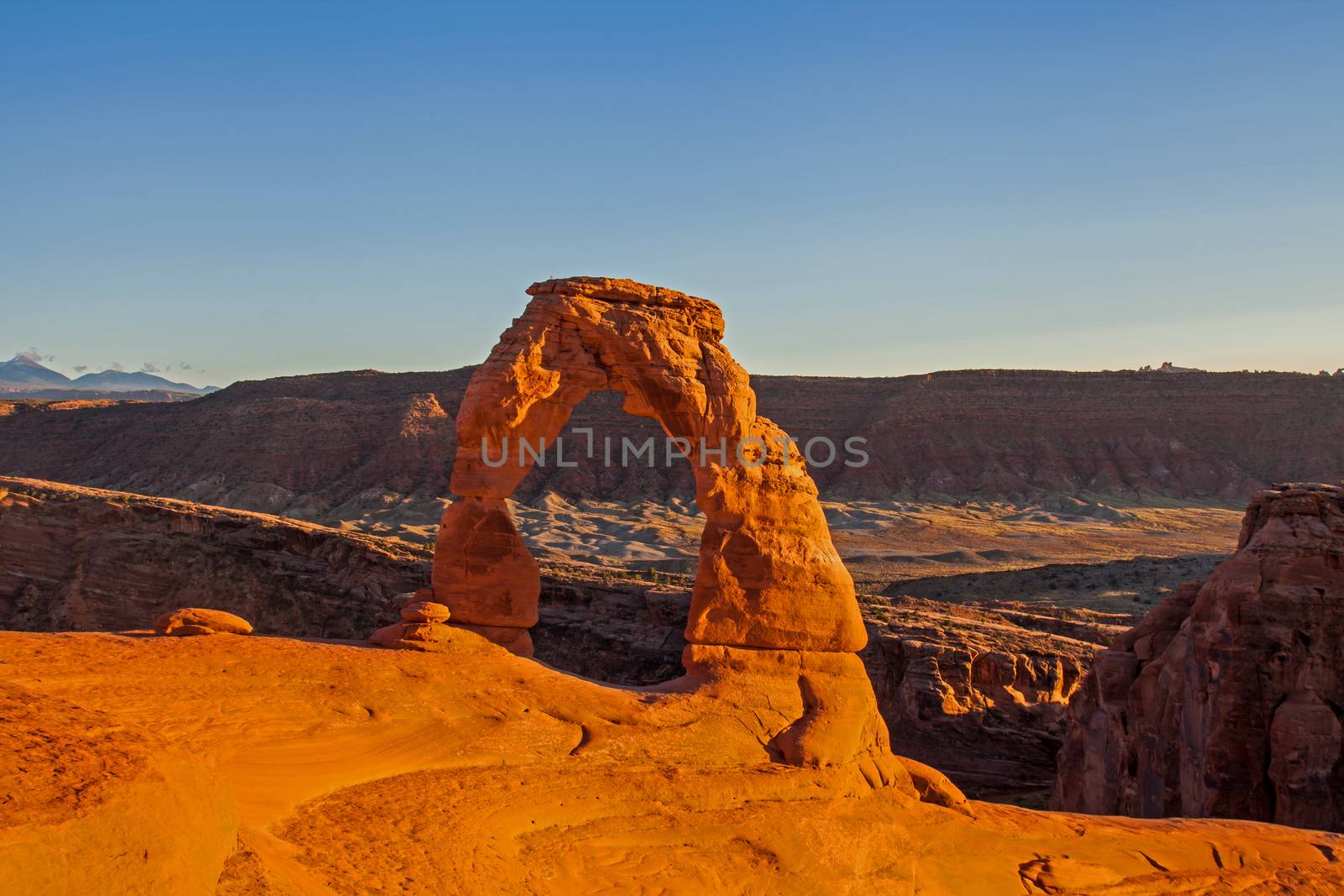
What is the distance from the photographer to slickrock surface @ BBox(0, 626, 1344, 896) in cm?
670

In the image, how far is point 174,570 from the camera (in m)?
29.4

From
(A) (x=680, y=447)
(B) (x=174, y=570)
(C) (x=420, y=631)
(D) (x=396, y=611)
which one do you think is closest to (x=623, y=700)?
(C) (x=420, y=631)

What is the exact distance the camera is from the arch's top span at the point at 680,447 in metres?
14.3

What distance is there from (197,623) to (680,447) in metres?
6.10

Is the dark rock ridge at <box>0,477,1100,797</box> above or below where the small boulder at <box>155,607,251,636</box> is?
below

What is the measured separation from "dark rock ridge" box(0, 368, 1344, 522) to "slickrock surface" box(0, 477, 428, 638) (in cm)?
4518

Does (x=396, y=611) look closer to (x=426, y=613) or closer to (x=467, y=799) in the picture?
(x=426, y=613)

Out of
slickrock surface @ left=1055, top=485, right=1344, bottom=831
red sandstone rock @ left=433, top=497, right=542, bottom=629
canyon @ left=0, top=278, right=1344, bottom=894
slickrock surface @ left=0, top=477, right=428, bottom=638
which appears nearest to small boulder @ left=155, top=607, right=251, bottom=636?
canyon @ left=0, top=278, right=1344, bottom=894

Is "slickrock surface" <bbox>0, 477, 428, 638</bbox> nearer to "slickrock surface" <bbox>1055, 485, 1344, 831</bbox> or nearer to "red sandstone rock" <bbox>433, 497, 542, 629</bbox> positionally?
"red sandstone rock" <bbox>433, 497, 542, 629</bbox>

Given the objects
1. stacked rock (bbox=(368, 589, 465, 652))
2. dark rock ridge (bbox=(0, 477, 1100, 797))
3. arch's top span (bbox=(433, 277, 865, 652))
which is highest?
arch's top span (bbox=(433, 277, 865, 652))

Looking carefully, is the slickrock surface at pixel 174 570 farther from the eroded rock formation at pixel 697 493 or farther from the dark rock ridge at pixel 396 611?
the eroded rock formation at pixel 697 493

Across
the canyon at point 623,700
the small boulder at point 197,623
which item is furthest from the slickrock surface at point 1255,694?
the small boulder at point 197,623

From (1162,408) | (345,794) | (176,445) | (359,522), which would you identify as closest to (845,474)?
(1162,408)

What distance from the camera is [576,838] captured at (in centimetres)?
1022
